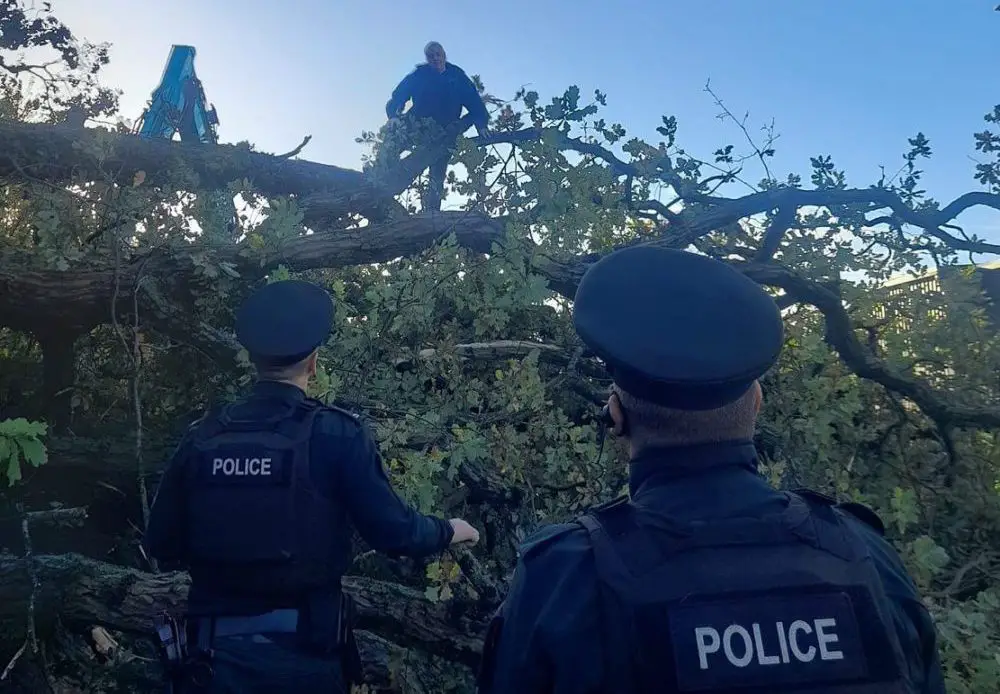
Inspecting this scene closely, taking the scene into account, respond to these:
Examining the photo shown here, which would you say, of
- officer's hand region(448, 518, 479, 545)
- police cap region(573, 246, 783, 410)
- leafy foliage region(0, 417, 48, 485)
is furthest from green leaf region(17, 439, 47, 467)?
police cap region(573, 246, 783, 410)

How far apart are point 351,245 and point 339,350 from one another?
2.51ft

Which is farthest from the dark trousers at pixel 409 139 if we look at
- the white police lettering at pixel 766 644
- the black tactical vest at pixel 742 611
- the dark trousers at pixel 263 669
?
the white police lettering at pixel 766 644

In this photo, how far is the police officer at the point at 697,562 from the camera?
1.14 m

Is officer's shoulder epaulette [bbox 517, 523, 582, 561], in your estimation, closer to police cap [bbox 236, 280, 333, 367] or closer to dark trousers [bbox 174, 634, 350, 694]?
dark trousers [bbox 174, 634, 350, 694]

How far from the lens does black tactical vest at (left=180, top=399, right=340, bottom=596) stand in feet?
7.60

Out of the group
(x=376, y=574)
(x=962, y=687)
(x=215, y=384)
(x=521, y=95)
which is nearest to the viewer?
(x=962, y=687)

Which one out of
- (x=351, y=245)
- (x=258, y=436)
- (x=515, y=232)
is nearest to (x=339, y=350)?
(x=351, y=245)

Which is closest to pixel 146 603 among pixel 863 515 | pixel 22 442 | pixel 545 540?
pixel 22 442

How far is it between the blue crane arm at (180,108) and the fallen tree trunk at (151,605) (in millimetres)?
3031

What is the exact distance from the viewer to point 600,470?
3.87 meters

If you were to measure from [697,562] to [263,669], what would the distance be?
65.1 inches

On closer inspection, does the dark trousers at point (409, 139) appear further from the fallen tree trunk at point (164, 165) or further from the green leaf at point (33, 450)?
the green leaf at point (33, 450)

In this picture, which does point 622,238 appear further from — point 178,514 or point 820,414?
point 178,514

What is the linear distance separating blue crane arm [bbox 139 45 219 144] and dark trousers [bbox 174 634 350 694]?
3939 mm
